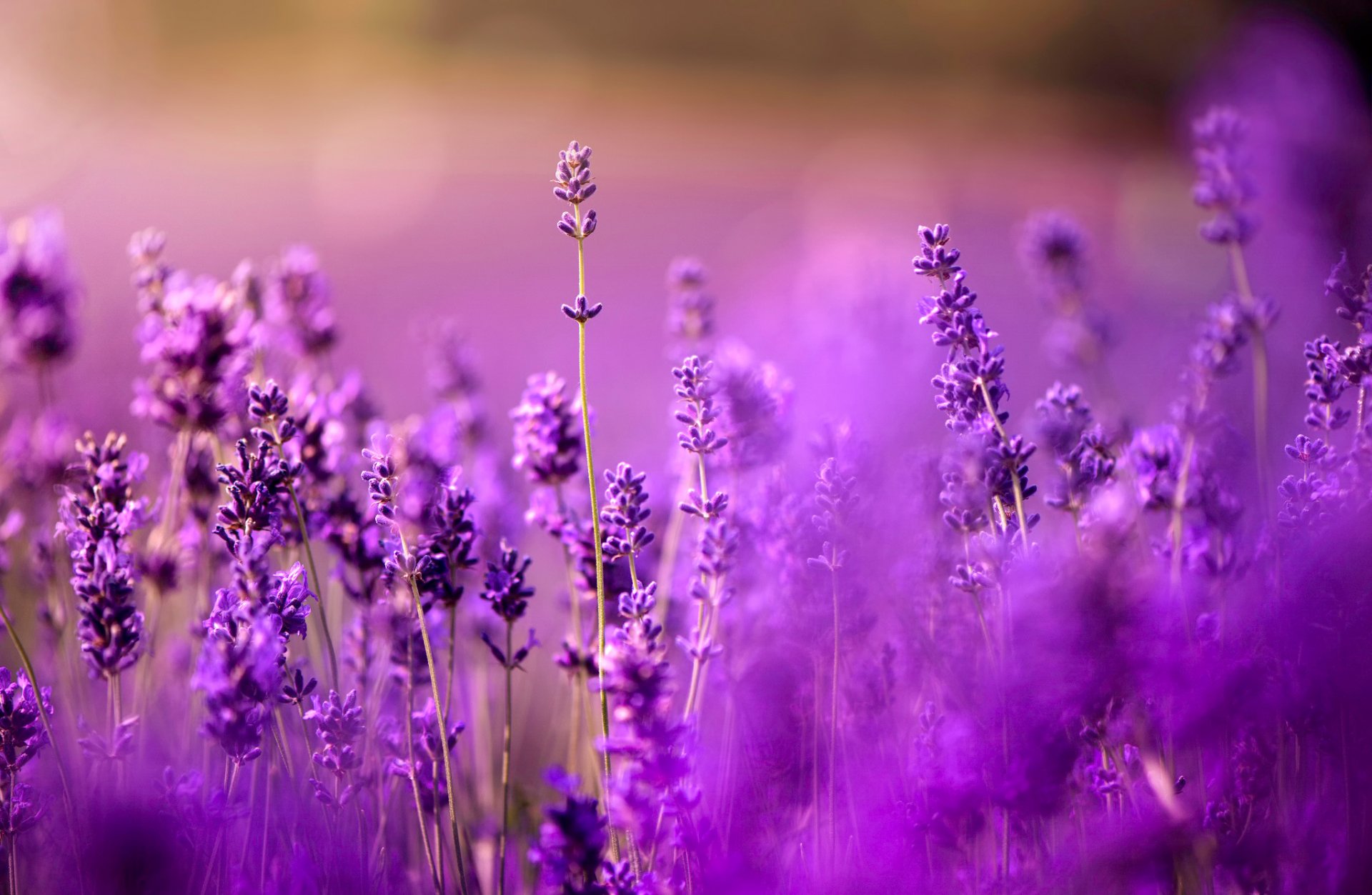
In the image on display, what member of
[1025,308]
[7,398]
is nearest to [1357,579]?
[7,398]

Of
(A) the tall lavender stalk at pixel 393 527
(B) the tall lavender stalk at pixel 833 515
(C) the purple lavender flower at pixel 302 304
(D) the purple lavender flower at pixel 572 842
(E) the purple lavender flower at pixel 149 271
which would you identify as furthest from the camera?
(C) the purple lavender flower at pixel 302 304

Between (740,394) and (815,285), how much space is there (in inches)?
118

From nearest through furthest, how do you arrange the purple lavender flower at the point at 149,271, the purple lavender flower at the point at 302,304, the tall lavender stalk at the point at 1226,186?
the purple lavender flower at the point at 149,271 < the tall lavender stalk at the point at 1226,186 < the purple lavender flower at the point at 302,304

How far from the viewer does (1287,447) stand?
54.4 inches

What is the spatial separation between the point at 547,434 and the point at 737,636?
0.56 metres

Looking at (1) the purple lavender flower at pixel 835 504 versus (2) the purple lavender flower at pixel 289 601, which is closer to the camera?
(2) the purple lavender flower at pixel 289 601

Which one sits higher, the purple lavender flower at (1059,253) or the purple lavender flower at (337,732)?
the purple lavender flower at (1059,253)

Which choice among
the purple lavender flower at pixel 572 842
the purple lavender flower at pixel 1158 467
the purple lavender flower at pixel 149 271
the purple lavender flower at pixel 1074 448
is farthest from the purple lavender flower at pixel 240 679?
the purple lavender flower at pixel 1158 467

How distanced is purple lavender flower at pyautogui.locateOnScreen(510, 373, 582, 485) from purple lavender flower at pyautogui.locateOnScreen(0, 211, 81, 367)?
3.74 ft

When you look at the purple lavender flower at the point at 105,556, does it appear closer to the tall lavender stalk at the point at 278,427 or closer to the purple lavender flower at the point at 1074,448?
the tall lavender stalk at the point at 278,427

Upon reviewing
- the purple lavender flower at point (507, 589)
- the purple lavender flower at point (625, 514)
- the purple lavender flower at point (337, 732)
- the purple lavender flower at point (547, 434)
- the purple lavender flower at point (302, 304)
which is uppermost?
the purple lavender flower at point (302, 304)

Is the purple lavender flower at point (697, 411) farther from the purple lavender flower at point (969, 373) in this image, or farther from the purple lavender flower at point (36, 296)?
the purple lavender flower at point (36, 296)

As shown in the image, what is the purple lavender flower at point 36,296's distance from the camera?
206cm

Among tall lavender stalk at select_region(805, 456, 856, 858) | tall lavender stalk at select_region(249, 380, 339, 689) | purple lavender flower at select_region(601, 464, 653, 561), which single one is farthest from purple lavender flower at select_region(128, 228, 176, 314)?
tall lavender stalk at select_region(805, 456, 856, 858)
